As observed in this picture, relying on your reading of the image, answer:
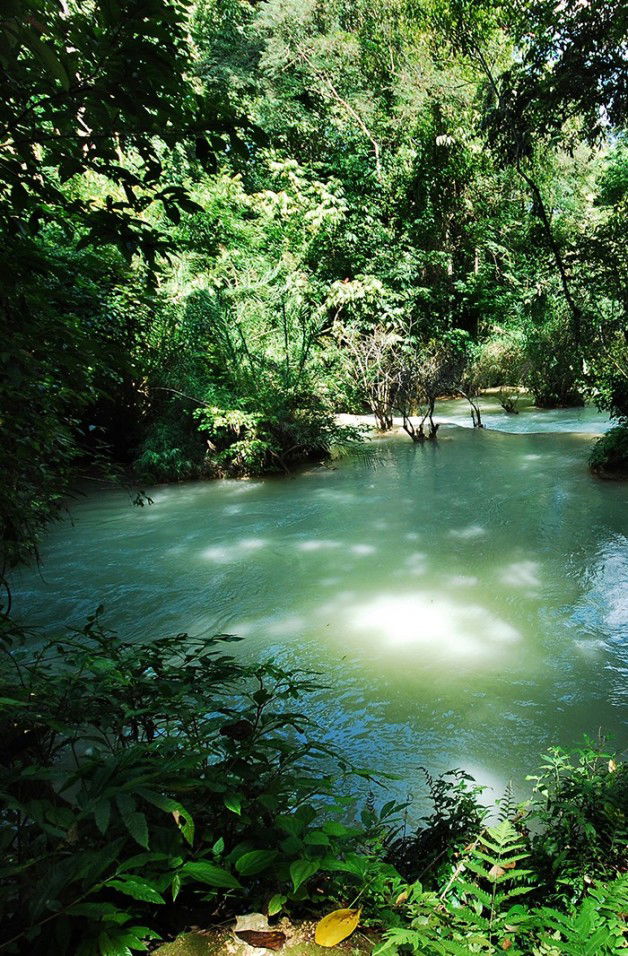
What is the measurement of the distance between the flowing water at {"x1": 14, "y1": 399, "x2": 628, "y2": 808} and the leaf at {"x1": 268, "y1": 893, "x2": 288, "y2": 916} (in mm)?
1803

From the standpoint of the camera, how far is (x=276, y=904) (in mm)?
993

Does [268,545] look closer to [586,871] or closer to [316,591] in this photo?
[316,591]

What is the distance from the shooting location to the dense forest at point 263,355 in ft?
3.50

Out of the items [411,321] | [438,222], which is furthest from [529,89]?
[438,222]

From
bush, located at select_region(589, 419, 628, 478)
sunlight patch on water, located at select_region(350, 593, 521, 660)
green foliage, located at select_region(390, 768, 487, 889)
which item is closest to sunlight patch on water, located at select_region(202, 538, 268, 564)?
sunlight patch on water, located at select_region(350, 593, 521, 660)

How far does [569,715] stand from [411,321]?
15076 mm

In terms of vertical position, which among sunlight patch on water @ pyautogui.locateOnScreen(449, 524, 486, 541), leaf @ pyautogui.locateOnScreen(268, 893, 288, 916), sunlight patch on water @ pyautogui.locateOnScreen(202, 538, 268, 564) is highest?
leaf @ pyautogui.locateOnScreen(268, 893, 288, 916)

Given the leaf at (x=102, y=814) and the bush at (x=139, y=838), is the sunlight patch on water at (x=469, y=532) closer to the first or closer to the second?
the bush at (x=139, y=838)

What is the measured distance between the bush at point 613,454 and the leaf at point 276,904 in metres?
8.40

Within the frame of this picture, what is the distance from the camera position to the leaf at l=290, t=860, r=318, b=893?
0.97 meters

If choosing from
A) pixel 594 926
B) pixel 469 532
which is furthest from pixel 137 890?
pixel 469 532

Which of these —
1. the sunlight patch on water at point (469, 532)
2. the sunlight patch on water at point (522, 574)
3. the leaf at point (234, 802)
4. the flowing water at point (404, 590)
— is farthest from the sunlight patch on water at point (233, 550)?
the leaf at point (234, 802)

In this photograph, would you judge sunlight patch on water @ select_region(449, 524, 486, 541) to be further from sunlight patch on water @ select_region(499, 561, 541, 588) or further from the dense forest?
the dense forest

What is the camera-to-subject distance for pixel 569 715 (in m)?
3.11
